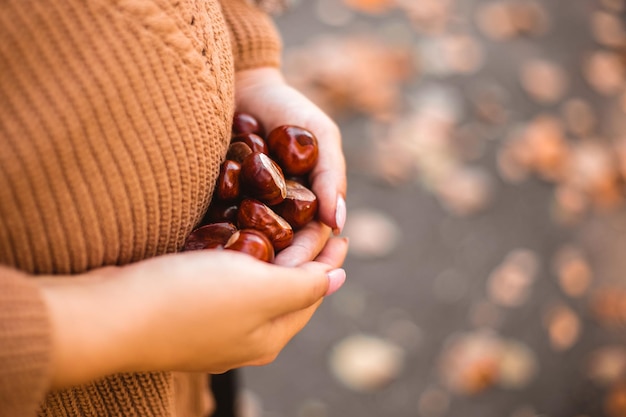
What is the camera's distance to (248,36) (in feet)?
3.18

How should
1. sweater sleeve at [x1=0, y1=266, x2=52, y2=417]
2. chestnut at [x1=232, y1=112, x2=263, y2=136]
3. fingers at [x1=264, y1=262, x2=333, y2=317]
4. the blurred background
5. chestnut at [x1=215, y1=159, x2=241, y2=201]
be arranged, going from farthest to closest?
the blurred background
chestnut at [x1=232, y1=112, x2=263, y2=136]
chestnut at [x1=215, y1=159, x2=241, y2=201]
fingers at [x1=264, y1=262, x2=333, y2=317]
sweater sleeve at [x1=0, y1=266, x2=52, y2=417]

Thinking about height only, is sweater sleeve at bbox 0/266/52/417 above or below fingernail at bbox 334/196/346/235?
above

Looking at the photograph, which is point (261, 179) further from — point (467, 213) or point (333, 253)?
point (467, 213)

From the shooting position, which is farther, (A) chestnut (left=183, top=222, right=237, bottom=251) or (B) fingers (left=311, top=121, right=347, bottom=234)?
(B) fingers (left=311, top=121, right=347, bottom=234)

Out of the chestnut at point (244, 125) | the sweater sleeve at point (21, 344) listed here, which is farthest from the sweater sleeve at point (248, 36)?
the sweater sleeve at point (21, 344)

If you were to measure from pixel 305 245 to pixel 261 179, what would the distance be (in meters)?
0.11

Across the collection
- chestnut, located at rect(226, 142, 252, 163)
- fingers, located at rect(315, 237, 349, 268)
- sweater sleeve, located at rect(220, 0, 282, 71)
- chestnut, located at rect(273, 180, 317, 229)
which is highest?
sweater sleeve, located at rect(220, 0, 282, 71)

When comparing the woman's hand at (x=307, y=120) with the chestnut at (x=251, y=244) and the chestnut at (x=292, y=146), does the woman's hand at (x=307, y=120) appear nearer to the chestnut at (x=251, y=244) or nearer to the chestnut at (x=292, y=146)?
the chestnut at (x=292, y=146)

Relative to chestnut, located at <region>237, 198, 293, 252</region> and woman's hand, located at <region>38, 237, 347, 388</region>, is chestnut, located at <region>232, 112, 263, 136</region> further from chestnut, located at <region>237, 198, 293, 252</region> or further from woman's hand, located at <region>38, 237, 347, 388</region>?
woman's hand, located at <region>38, 237, 347, 388</region>

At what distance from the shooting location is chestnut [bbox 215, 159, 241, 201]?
74 centimetres

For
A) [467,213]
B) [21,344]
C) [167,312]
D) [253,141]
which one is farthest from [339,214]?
[467,213]

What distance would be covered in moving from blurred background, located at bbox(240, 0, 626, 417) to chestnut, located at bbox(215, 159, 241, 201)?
85cm

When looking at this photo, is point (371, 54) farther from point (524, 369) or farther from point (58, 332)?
point (58, 332)

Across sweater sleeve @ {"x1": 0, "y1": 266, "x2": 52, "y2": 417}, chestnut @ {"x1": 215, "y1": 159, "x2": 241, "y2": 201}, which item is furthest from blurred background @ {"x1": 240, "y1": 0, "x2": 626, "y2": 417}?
sweater sleeve @ {"x1": 0, "y1": 266, "x2": 52, "y2": 417}
